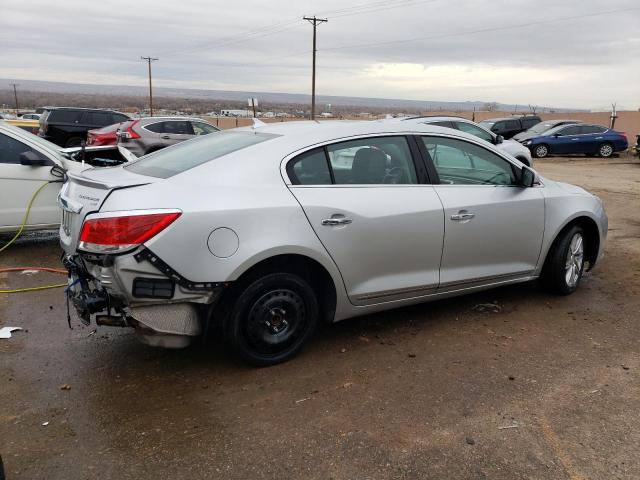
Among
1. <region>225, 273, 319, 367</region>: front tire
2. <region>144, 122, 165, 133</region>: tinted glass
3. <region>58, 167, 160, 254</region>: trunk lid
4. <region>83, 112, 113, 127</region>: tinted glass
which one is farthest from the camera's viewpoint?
<region>83, 112, 113, 127</region>: tinted glass

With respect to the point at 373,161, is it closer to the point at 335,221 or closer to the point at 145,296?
the point at 335,221

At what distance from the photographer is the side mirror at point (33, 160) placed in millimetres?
6469

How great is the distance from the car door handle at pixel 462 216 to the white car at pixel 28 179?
409cm

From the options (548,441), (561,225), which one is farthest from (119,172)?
(561,225)

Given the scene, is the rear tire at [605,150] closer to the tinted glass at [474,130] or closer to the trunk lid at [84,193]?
the tinted glass at [474,130]

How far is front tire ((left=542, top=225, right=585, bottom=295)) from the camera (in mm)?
5094

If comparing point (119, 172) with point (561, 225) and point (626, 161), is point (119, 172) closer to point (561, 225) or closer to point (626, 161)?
point (561, 225)

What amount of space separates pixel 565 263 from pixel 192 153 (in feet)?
11.0

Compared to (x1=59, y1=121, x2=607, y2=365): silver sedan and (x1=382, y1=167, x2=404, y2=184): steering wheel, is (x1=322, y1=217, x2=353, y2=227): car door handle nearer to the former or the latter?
(x1=59, y1=121, x2=607, y2=365): silver sedan

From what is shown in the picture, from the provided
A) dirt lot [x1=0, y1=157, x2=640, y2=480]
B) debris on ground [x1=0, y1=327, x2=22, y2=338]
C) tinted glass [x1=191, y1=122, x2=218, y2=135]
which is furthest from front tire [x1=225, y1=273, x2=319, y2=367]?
tinted glass [x1=191, y1=122, x2=218, y2=135]

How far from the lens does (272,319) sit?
12.2 feet

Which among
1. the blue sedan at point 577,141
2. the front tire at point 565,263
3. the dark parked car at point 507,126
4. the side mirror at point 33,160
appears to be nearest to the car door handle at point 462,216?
the front tire at point 565,263

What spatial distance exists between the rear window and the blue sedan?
2098cm

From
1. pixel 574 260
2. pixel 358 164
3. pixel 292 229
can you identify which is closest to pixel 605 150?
pixel 574 260
